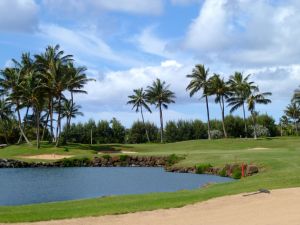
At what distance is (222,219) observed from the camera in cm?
1482

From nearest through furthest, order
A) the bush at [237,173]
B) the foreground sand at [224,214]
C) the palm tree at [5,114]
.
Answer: the foreground sand at [224,214]
the bush at [237,173]
the palm tree at [5,114]

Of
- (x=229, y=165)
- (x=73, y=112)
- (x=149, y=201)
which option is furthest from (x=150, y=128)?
(x=149, y=201)

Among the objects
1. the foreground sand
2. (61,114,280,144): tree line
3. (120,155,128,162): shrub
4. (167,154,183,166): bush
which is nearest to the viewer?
the foreground sand

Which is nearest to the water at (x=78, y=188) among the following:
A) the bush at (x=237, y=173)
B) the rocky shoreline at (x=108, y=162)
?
the bush at (x=237, y=173)

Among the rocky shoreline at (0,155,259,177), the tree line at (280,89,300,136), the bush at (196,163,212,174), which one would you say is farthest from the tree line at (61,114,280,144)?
the bush at (196,163,212,174)

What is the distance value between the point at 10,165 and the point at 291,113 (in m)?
85.7

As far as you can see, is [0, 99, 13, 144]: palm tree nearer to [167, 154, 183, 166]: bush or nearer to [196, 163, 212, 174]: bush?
[167, 154, 183, 166]: bush

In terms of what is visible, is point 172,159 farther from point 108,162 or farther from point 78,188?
point 78,188

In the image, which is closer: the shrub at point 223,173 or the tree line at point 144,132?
the shrub at point 223,173

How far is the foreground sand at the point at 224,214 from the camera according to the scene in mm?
14484

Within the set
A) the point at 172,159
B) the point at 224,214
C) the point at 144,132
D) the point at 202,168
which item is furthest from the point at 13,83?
the point at 224,214

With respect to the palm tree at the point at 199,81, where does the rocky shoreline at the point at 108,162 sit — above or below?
below

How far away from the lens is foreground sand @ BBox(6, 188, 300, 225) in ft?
47.5

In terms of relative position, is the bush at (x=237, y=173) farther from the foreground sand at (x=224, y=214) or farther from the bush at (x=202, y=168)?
the foreground sand at (x=224, y=214)
